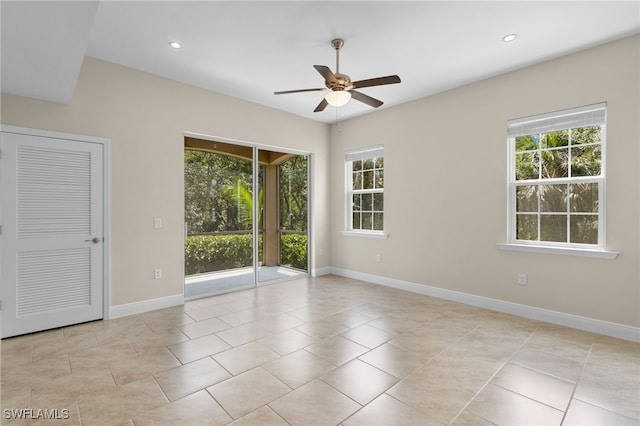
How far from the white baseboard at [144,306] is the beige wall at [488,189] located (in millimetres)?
2937

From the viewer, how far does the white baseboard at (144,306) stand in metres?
3.56

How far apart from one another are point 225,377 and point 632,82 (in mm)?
4498

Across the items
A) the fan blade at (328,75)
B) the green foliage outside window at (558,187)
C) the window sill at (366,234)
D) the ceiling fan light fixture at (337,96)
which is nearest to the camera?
the fan blade at (328,75)

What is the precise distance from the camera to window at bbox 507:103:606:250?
3209 mm

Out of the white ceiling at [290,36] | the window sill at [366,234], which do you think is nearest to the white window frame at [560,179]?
the white ceiling at [290,36]

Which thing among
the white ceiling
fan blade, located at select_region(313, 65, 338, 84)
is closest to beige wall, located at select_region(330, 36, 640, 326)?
the white ceiling

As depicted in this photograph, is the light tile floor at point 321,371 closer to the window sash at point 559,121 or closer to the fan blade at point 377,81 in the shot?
the window sash at point 559,121

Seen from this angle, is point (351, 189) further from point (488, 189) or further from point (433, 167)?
point (488, 189)

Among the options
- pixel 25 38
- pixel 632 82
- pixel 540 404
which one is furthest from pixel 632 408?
pixel 25 38

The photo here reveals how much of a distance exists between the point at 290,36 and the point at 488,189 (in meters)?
2.96

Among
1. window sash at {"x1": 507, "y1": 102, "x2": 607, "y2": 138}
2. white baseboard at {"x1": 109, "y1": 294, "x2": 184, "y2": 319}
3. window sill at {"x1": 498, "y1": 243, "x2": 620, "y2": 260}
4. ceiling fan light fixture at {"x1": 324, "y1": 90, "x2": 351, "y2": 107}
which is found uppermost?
ceiling fan light fixture at {"x1": 324, "y1": 90, "x2": 351, "y2": 107}

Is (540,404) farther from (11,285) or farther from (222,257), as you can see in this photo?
(11,285)

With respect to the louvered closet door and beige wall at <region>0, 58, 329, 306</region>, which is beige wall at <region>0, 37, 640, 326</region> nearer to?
beige wall at <region>0, 58, 329, 306</region>

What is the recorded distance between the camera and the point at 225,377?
90.6 inches
